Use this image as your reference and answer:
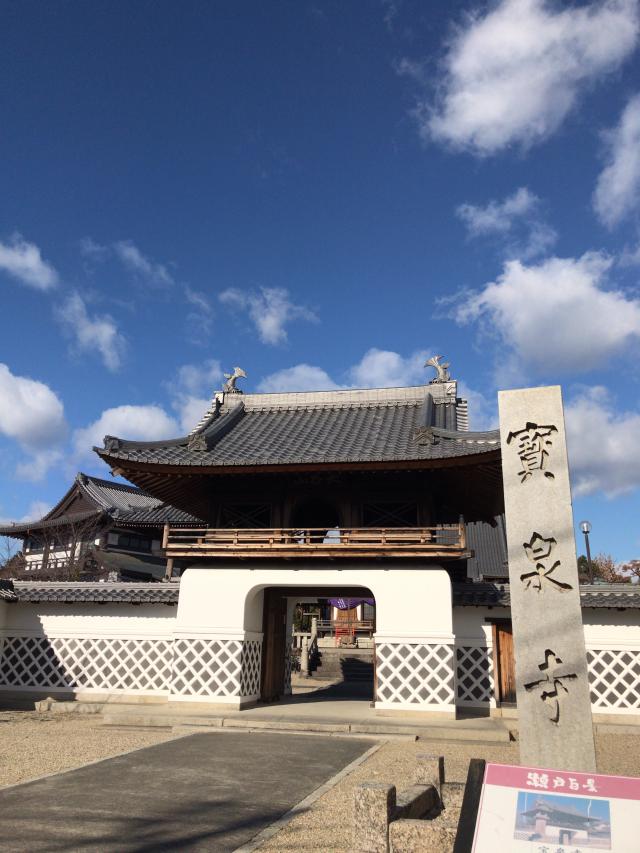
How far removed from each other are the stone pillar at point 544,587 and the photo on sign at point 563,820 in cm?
190

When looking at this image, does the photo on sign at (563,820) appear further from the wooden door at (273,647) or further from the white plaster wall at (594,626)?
the wooden door at (273,647)

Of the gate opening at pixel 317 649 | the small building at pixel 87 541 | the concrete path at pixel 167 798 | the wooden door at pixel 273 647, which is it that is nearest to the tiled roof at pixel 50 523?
the small building at pixel 87 541

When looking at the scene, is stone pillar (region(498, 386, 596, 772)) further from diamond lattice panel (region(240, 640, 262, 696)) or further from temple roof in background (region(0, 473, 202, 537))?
temple roof in background (region(0, 473, 202, 537))

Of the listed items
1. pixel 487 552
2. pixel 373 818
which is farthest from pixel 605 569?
pixel 373 818

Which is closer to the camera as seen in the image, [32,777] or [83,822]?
[83,822]

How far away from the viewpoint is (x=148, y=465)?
1573cm

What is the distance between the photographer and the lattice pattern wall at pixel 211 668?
1528 centimetres

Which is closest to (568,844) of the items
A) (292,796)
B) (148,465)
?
(292,796)

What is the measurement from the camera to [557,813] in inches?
147

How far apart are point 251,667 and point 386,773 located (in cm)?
783

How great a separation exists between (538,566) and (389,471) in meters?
9.93

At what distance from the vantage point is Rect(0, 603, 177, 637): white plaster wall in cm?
1708

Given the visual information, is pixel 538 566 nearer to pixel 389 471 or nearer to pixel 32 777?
pixel 32 777

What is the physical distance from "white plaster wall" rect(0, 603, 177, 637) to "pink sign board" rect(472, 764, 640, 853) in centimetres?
1437
